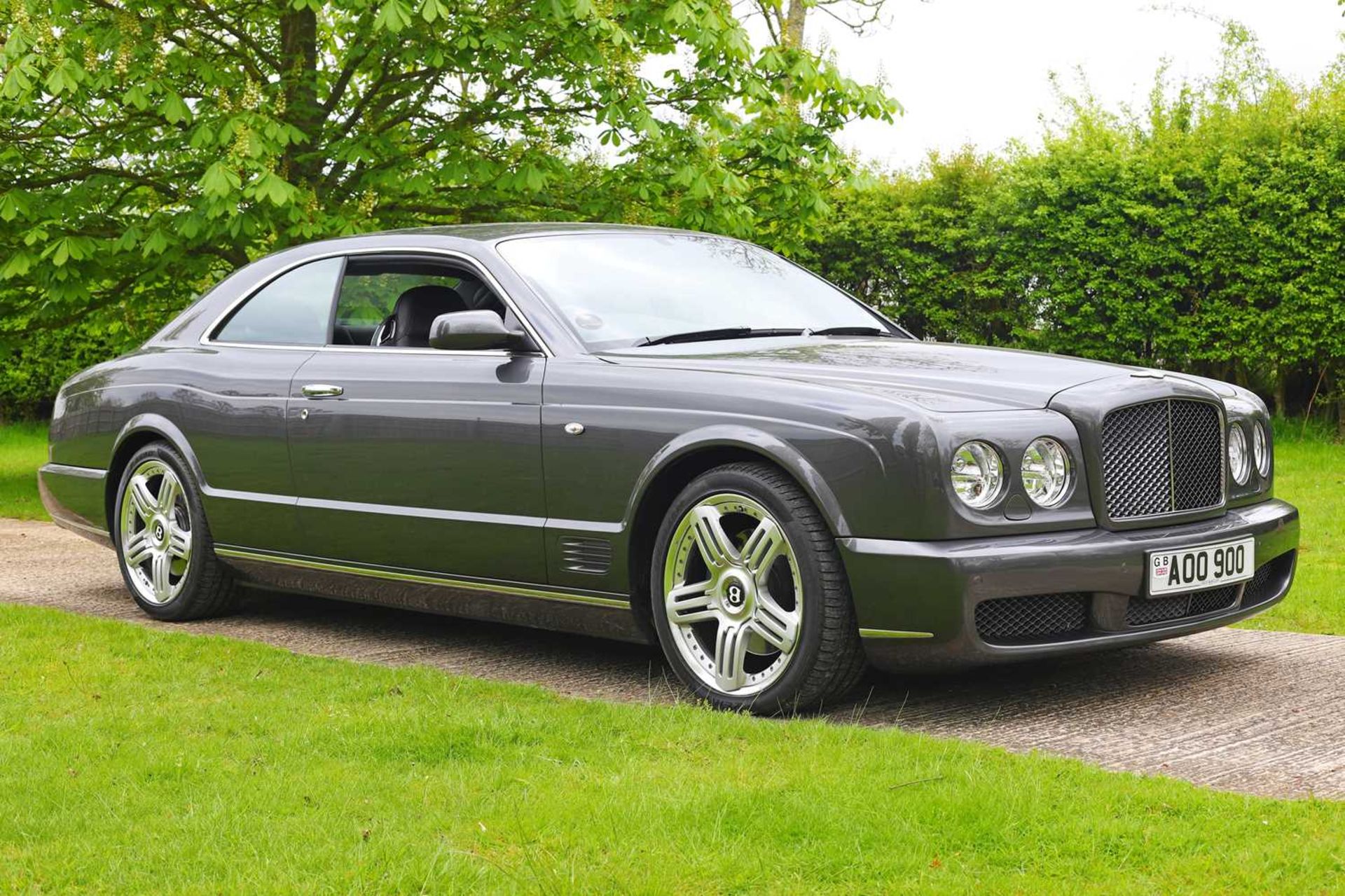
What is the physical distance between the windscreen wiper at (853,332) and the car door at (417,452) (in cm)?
108

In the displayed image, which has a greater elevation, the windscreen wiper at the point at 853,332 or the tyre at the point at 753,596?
the windscreen wiper at the point at 853,332

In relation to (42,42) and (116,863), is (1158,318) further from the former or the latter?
(116,863)

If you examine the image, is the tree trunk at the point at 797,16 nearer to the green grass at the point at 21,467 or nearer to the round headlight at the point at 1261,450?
the green grass at the point at 21,467

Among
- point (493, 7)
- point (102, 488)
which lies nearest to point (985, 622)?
point (102, 488)

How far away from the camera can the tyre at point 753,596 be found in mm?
4711

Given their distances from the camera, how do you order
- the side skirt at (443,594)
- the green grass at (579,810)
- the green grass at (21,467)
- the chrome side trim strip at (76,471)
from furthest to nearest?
the green grass at (21,467)
the chrome side trim strip at (76,471)
the side skirt at (443,594)
the green grass at (579,810)

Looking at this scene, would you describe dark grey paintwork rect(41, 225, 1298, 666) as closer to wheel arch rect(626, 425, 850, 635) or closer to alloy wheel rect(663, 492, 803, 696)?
wheel arch rect(626, 425, 850, 635)

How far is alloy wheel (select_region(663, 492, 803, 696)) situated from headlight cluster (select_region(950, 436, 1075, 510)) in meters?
0.56

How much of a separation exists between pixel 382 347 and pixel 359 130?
6.54m

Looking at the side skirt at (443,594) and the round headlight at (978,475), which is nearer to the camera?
the round headlight at (978,475)

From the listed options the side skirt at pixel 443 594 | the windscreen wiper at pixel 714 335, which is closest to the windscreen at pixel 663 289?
the windscreen wiper at pixel 714 335

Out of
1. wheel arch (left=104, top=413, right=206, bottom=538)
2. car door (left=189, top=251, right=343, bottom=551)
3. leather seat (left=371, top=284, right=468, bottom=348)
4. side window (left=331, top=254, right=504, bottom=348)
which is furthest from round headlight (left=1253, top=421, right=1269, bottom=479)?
wheel arch (left=104, top=413, right=206, bottom=538)

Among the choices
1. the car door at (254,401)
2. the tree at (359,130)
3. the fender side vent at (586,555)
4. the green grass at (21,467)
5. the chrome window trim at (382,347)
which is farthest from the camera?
the green grass at (21,467)

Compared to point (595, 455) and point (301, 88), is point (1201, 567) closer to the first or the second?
point (595, 455)
